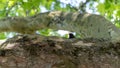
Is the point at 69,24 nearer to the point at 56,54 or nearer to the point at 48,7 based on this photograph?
the point at 56,54

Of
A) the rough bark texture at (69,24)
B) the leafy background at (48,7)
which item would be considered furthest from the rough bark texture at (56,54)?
the leafy background at (48,7)

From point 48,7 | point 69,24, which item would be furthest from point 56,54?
point 48,7

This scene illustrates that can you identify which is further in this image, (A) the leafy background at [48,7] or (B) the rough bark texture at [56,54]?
(A) the leafy background at [48,7]

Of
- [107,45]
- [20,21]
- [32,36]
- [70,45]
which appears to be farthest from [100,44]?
[20,21]

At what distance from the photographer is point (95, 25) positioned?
211 cm

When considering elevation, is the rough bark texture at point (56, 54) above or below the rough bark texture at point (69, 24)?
below

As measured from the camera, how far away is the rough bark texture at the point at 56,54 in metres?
1.28

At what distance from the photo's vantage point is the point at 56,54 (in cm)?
133

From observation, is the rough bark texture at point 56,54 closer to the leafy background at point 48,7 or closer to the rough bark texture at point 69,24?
the rough bark texture at point 69,24

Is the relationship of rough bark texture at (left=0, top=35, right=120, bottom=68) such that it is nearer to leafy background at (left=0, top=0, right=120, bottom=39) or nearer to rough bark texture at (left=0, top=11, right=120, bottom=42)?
rough bark texture at (left=0, top=11, right=120, bottom=42)

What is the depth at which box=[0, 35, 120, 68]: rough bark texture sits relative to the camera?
1281mm

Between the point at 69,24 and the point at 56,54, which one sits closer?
the point at 56,54

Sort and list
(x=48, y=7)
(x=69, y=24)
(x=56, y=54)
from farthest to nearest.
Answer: (x=48, y=7), (x=69, y=24), (x=56, y=54)

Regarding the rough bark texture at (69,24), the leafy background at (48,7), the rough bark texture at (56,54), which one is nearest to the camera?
the rough bark texture at (56,54)
